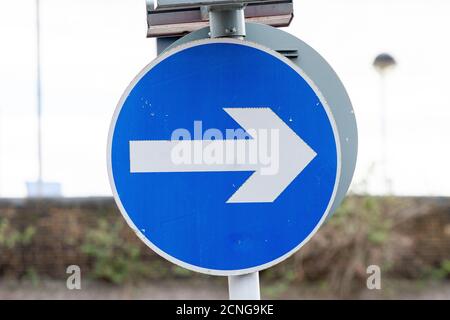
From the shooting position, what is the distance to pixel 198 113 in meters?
1.40

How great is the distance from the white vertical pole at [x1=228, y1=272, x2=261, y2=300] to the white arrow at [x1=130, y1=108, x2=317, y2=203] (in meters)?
0.15

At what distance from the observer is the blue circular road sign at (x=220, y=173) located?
1.38 m

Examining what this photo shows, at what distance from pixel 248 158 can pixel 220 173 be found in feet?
0.20

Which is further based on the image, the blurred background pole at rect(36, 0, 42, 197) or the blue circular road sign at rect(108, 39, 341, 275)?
the blurred background pole at rect(36, 0, 42, 197)

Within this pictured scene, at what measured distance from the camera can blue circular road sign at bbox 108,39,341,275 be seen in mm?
1377

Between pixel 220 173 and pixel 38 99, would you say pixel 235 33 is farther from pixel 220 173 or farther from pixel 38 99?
pixel 38 99

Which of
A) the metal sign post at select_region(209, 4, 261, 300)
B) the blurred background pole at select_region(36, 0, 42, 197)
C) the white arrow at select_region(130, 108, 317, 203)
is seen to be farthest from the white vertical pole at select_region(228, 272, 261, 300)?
the blurred background pole at select_region(36, 0, 42, 197)

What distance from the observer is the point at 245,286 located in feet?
4.60

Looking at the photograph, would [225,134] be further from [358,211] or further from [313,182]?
[358,211]

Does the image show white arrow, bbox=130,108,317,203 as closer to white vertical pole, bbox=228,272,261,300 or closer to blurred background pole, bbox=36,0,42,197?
white vertical pole, bbox=228,272,261,300

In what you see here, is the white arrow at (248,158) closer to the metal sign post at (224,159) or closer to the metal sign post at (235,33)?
the metal sign post at (224,159)

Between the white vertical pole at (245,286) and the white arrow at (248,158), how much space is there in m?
0.15

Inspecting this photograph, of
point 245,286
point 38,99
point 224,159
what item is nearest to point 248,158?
point 224,159

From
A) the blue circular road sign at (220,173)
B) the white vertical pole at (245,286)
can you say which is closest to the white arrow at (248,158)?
the blue circular road sign at (220,173)
